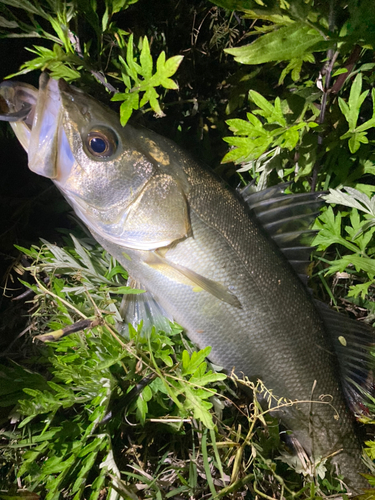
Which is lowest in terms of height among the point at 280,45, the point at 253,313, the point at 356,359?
the point at 356,359

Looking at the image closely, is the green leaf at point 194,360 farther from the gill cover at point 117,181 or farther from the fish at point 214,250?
the gill cover at point 117,181

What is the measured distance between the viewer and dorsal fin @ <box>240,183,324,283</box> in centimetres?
177

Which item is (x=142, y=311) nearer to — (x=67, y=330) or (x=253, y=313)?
(x=67, y=330)

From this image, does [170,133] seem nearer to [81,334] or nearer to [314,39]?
[314,39]

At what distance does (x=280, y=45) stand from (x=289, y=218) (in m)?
0.92

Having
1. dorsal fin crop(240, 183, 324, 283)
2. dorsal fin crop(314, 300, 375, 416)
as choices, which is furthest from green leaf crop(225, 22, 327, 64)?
dorsal fin crop(314, 300, 375, 416)

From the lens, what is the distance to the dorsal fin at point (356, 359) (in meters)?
1.92

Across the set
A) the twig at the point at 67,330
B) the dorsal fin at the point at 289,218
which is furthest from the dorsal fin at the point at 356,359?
the twig at the point at 67,330

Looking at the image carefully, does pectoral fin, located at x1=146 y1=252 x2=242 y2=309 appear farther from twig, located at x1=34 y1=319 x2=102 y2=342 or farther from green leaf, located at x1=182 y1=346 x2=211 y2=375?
twig, located at x1=34 y1=319 x2=102 y2=342

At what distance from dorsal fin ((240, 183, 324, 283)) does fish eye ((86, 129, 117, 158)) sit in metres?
0.76

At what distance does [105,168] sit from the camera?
4.83 ft

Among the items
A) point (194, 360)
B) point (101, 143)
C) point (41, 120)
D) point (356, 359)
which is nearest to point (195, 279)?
point (194, 360)

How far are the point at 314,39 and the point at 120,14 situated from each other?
1.33 metres

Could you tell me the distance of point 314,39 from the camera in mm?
1104
